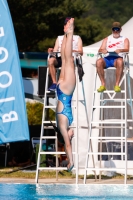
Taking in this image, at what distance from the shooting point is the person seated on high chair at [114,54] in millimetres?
12188

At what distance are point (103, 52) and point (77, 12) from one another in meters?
25.7

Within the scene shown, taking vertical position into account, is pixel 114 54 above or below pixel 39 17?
above

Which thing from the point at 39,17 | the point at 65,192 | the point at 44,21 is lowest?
the point at 65,192

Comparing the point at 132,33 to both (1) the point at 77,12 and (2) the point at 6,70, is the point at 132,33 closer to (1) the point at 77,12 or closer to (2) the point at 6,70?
(2) the point at 6,70

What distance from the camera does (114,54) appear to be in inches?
484

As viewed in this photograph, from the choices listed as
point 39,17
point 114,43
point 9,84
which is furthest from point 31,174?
point 39,17

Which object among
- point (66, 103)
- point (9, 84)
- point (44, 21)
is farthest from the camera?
point (44, 21)

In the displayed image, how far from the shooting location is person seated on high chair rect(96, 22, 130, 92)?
12188 millimetres

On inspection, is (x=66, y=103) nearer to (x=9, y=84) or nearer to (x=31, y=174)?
(x=9, y=84)

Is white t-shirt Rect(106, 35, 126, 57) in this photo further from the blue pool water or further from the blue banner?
the blue pool water

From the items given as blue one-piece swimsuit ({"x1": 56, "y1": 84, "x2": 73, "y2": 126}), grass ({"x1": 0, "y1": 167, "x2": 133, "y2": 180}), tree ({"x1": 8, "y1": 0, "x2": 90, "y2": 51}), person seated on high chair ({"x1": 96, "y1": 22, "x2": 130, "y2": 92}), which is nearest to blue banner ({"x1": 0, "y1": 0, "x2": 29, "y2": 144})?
person seated on high chair ({"x1": 96, "y1": 22, "x2": 130, "y2": 92})

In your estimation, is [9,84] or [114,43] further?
[9,84]

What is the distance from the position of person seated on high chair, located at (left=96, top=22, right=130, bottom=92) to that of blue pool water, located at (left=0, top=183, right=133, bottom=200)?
2563 mm

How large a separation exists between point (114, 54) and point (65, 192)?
3.73 metres
